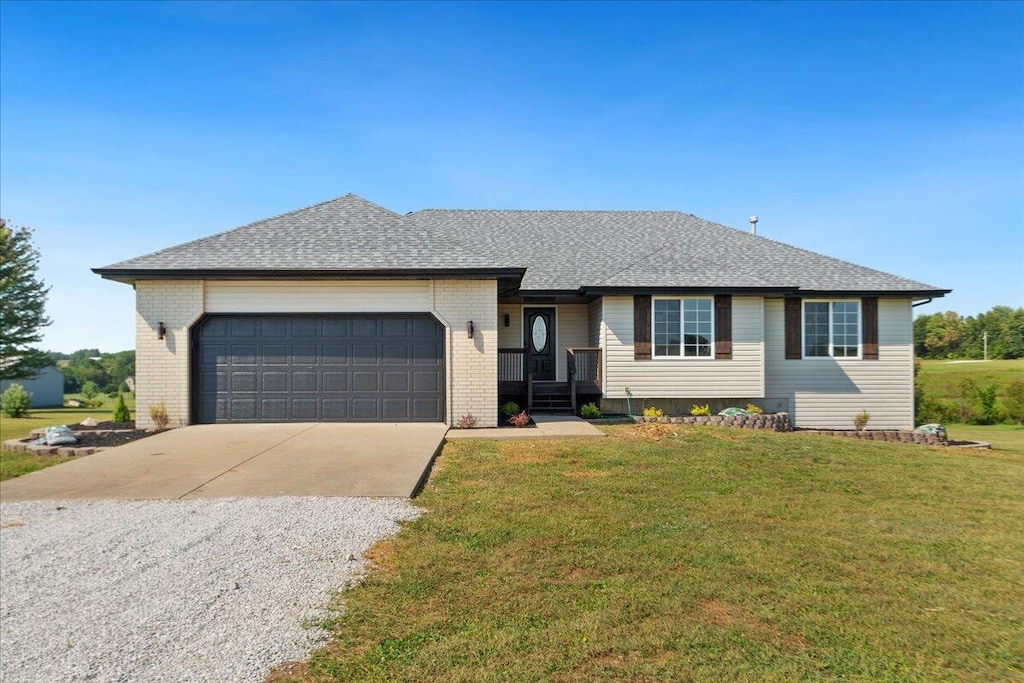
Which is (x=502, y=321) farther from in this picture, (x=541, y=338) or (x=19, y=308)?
(x=19, y=308)

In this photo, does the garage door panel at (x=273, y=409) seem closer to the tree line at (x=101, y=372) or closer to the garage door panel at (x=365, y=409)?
the garage door panel at (x=365, y=409)

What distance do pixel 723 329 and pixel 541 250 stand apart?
5941 mm

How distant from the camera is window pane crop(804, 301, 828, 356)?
580 inches

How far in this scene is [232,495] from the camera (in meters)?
6.51

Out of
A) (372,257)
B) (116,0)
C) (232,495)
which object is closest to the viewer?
(232,495)

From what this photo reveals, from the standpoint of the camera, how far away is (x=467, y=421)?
38.5ft

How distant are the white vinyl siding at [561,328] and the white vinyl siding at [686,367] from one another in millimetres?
1498

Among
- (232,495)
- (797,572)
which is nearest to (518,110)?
(232,495)

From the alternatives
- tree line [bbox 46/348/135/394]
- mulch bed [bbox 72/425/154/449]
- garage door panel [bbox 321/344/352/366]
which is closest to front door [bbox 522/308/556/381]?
garage door panel [bbox 321/344/352/366]

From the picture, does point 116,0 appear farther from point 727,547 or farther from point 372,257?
point 727,547

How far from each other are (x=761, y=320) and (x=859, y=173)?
640 centimetres

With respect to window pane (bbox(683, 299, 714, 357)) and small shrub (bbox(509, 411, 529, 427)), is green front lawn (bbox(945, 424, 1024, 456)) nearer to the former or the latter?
window pane (bbox(683, 299, 714, 357))

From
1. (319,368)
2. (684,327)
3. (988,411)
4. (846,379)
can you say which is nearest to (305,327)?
(319,368)

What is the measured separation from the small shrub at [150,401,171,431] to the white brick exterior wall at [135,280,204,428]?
0.25 ft
